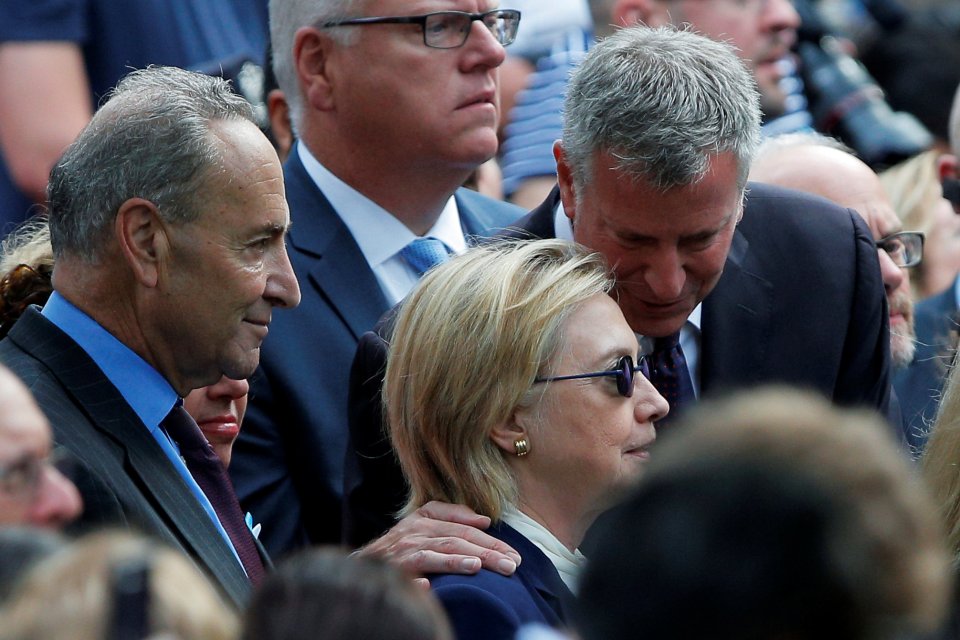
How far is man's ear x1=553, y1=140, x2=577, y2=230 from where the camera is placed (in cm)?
365

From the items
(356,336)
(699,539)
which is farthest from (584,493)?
(699,539)

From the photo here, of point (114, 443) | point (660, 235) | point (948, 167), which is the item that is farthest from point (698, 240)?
point (948, 167)

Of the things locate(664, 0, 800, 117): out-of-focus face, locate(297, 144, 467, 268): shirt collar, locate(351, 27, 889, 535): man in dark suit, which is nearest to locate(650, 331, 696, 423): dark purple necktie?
locate(351, 27, 889, 535): man in dark suit

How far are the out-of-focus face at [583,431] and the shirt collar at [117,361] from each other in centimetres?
75

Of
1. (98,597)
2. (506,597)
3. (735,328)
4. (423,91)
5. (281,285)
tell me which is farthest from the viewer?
(423,91)

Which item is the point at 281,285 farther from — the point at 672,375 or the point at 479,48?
the point at 479,48

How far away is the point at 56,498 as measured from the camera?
6.79 ft

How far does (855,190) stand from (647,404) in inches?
72.5

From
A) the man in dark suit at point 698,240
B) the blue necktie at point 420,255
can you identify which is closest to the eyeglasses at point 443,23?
the blue necktie at point 420,255

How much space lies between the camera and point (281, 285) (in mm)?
3285

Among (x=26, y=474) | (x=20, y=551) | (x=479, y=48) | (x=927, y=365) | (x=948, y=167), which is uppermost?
(x=20, y=551)

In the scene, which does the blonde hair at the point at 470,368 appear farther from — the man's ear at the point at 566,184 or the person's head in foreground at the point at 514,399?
the man's ear at the point at 566,184

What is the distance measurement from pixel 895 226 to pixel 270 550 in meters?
2.27

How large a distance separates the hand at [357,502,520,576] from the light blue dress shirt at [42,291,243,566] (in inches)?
14.3
